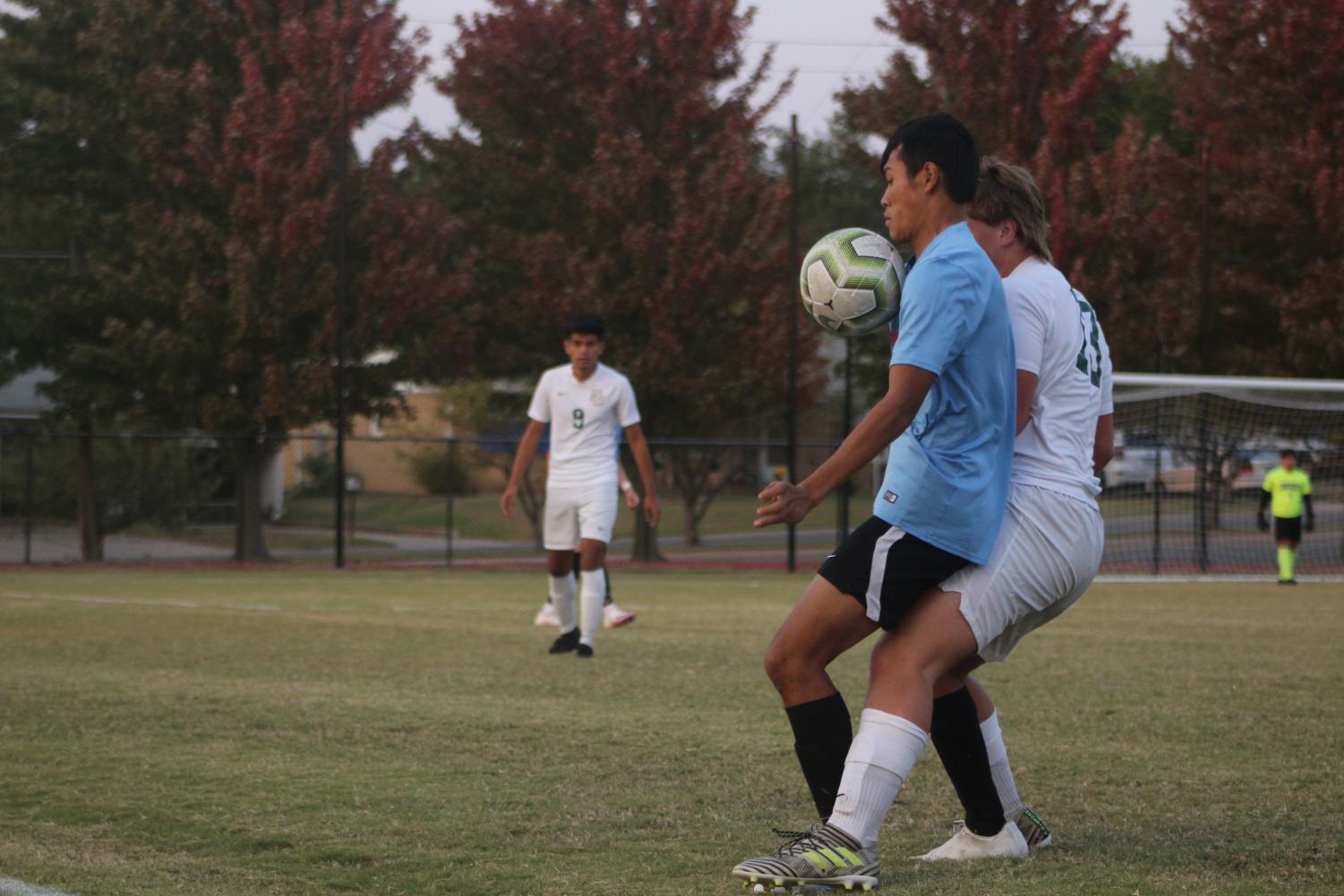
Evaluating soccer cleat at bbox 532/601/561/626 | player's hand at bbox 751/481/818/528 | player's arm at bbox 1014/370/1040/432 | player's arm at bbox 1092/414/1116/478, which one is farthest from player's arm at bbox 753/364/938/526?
soccer cleat at bbox 532/601/561/626

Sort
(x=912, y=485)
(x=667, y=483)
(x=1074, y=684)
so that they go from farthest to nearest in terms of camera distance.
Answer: (x=667, y=483)
(x=1074, y=684)
(x=912, y=485)

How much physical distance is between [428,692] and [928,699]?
4790 millimetres

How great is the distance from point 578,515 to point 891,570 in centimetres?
666

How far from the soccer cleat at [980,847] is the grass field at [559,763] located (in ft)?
0.26

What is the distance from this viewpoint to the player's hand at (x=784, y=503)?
12.6 feet

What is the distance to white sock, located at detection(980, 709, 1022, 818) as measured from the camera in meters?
4.59

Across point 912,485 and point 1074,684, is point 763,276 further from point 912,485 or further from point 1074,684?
point 912,485

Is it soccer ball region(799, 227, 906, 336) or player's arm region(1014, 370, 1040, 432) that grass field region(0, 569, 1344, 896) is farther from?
soccer ball region(799, 227, 906, 336)

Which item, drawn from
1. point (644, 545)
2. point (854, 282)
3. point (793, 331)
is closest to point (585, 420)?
point (854, 282)

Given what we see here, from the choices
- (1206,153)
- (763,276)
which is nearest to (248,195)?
(763,276)

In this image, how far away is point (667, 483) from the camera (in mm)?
29984

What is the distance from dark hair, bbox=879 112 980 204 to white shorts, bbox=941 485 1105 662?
850mm

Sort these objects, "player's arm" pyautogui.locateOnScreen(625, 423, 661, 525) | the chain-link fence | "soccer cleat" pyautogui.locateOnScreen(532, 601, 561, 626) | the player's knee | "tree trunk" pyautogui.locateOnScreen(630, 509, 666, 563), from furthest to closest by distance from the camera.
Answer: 1. "tree trunk" pyautogui.locateOnScreen(630, 509, 666, 563)
2. the chain-link fence
3. "soccer cleat" pyautogui.locateOnScreen(532, 601, 561, 626)
4. "player's arm" pyautogui.locateOnScreen(625, 423, 661, 525)
5. the player's knee

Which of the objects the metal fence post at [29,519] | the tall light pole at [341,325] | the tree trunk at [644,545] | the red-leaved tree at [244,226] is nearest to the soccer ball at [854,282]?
the tall light pole at [341,325]
